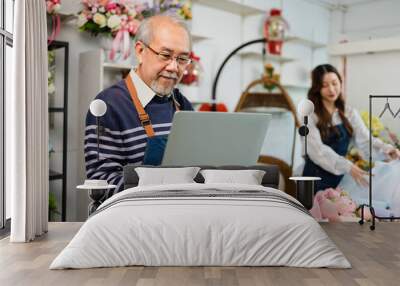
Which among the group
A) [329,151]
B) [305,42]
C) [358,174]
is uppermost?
[305,42]

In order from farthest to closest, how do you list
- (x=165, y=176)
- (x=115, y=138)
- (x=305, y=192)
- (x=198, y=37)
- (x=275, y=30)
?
(x=275, y=30) → (x=198, y=37) → (x=115, y=138) → (x=305, y=192) → (x=165, y=176)

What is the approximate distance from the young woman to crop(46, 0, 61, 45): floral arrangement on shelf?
2860 millimetres

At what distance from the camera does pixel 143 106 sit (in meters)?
4.96

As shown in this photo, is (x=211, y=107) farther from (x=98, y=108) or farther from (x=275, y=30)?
(x=98, y=108)

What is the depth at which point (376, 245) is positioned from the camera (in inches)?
161

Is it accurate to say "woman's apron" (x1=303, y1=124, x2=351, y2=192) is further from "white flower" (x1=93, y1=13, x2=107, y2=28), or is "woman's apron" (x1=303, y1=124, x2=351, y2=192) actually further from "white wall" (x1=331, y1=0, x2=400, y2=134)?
"white flower" (x1=93, y1=13, x2=107, y2=28)

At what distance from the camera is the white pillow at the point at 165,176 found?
4322mm

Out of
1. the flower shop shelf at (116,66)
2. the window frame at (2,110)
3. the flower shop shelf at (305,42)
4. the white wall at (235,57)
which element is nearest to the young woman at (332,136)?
the white wall at (235,57)

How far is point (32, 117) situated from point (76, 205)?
4.43 ft

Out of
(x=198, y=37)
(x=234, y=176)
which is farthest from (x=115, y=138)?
(x=198, y=37)

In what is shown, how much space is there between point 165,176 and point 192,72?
5.34ft

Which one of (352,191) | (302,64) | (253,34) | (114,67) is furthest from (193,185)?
(302,64)

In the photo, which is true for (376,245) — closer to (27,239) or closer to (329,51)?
(27,239)

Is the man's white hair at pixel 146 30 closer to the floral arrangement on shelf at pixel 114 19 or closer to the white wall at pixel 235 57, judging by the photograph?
the floral arrangement on shelf at pixel 114 19
